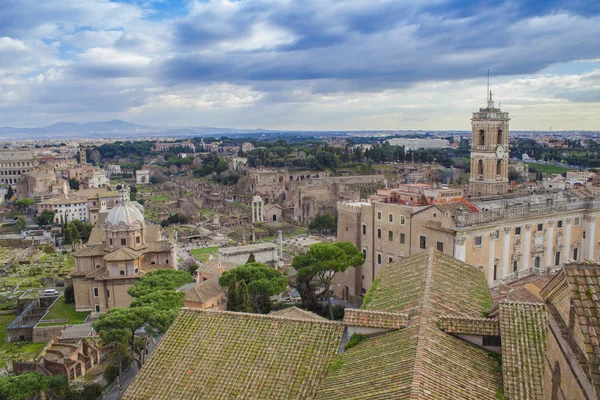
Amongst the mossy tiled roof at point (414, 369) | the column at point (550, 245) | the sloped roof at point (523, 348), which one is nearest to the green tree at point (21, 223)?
the column at point (550, 245)

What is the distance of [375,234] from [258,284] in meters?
6.71

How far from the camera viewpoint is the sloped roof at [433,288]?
10688 mm

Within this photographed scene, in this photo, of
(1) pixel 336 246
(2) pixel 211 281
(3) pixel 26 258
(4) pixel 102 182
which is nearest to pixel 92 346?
(2) pixel 211 281

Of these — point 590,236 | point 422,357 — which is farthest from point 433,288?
point 590,236

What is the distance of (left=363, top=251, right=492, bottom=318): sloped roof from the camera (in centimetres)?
1069

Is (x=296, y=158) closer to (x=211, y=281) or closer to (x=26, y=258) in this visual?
(x=26, y=258)

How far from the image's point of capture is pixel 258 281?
2522cm

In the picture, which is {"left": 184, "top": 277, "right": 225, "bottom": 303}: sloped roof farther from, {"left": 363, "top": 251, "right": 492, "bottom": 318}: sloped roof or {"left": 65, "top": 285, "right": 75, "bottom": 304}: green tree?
{"left": 363, "top": 251, "right": 492, "bottom": 318}: sloped roof

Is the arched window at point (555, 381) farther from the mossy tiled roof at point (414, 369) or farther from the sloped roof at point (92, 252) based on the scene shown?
the sloped roof at point (92, 252)

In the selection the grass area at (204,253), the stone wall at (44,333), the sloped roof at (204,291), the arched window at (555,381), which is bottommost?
the grass area at (204,253)

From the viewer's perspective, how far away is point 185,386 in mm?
9898

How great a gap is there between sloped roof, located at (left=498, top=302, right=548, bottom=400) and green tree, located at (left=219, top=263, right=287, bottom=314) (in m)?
16.5

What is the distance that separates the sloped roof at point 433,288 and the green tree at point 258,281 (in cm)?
1133

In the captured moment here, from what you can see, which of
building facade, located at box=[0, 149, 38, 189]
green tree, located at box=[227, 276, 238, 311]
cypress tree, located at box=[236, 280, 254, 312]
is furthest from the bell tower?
building facade, located at box=[0, 149, 38, 189]
